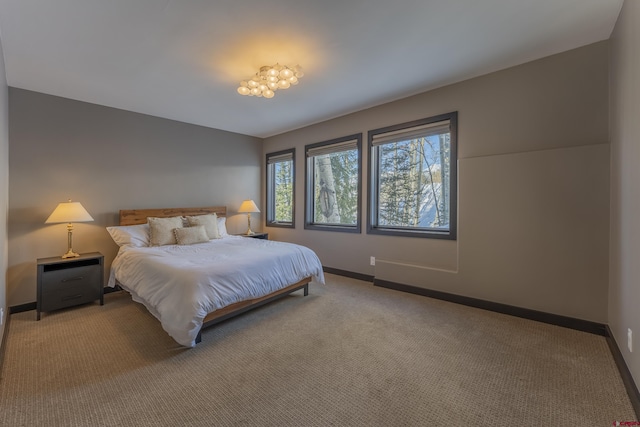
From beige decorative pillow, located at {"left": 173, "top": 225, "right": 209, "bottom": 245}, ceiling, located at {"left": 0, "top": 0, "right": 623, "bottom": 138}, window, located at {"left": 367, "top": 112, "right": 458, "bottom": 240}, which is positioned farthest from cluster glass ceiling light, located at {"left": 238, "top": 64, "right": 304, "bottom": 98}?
beige decorative pillow, located at {"left": 173, "top": 225, "right": 209, "bottom": 245}

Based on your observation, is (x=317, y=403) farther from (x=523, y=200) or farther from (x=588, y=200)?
(x=588, y=200)

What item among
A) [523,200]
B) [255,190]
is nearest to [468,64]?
[523,200]

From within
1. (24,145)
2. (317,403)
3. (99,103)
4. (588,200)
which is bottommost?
(317,403)

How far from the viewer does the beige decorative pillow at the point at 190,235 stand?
376cm

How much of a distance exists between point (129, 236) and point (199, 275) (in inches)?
76.6

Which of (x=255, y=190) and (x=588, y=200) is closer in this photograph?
(x=588, y=200)

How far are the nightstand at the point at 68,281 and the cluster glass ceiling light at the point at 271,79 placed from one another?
2.67 metres

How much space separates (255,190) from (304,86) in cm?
282

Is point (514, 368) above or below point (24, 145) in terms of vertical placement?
below

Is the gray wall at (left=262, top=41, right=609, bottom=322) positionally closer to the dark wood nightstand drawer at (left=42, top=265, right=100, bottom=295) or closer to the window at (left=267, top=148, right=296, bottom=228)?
the window at (left=267, top=148, right=296, bottom=228)

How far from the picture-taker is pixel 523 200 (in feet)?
9.12

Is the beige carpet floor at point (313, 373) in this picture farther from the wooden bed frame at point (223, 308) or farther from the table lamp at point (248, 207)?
the table lamp at point (248, 207)

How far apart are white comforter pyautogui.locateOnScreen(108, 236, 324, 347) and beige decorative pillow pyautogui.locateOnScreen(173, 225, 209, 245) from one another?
7.3 inches

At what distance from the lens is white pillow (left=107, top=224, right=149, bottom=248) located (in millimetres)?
3578
